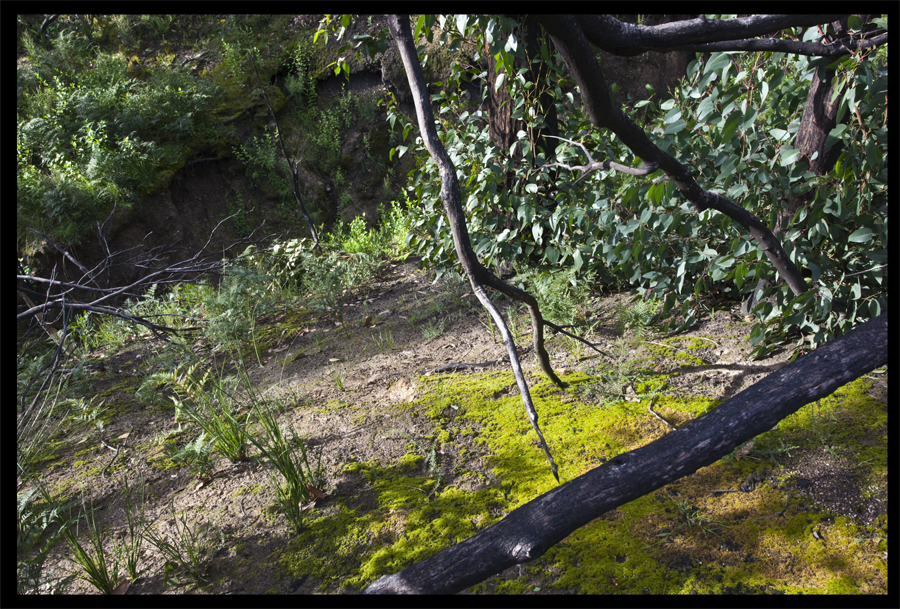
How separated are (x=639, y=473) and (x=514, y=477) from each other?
72cm

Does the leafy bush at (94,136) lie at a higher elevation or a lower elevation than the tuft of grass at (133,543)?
higher

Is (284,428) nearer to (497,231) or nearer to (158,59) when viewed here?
(497,231)

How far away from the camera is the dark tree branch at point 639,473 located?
1.20 m

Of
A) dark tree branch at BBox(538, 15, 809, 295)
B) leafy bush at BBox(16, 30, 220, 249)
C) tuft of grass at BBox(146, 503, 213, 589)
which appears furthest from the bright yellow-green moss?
leafy bush at BBox(16, 30, 220, 249)

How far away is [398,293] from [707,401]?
2841 mm

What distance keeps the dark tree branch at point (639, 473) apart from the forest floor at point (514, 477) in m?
0.33

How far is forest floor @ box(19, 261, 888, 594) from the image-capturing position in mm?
1461

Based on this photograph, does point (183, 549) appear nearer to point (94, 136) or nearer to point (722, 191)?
point (722, 191)

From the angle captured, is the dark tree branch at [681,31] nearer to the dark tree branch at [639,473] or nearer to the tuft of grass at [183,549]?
the dark tree branch at [639,473]

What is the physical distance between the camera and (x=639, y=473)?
4.16 ft

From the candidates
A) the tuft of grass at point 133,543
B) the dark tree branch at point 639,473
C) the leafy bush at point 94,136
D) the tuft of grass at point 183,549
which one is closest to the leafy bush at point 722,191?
the dark tree branch at point 639,473

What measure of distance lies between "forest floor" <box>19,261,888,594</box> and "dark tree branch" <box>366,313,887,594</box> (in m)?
0.33

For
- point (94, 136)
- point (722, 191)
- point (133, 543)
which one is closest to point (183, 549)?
point (133, 543)

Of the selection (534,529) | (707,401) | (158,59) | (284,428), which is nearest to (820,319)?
(707,401)
